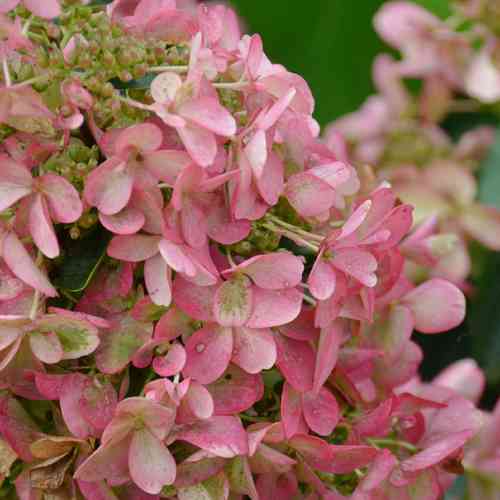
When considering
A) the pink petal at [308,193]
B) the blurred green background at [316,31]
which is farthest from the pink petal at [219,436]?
the blurred green background at [316,31]

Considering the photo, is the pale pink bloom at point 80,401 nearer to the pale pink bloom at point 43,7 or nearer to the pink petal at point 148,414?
the pink petal at point 148,414

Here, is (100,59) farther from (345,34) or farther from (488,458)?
(345,34)

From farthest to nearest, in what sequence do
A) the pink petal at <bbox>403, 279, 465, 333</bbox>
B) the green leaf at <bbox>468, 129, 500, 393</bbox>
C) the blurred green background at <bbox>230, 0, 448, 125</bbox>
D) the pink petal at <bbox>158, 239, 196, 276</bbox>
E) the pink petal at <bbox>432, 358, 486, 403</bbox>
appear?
the blurred green background at <bbox>230, 0, 448, 125</bbox> < the green leaf at <bbox>468, 129, 500, 393</bbox> < the pink petal at <bbox>432, 358, 486, 403</bbox> < the pink petal at <bbox>403, 279, 465, 333</bbox> < the pink petal at <bbox>158, 239, 196, 276</bbox>

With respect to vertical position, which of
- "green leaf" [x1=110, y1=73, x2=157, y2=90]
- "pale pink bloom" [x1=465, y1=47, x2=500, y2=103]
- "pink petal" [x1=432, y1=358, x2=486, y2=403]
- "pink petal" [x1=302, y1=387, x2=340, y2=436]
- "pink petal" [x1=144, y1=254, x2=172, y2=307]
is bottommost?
"pink petal" [x1=432, y1=358, x2=486, y2=403]

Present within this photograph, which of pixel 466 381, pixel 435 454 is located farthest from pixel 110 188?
pixel 466 381

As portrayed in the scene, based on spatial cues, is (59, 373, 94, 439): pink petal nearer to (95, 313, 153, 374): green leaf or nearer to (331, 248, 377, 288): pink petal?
(95, 313, 153, 374): green leaf

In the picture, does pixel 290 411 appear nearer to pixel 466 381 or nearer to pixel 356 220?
pixel 356 220

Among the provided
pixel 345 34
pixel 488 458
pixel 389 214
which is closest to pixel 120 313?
pixel 389 214

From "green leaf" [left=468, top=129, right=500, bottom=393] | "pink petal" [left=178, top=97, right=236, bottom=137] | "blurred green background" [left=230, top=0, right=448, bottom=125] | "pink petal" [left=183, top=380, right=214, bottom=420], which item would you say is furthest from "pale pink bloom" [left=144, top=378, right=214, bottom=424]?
"blurred green background" [left=230, top=0, right=448, bottom=125]
